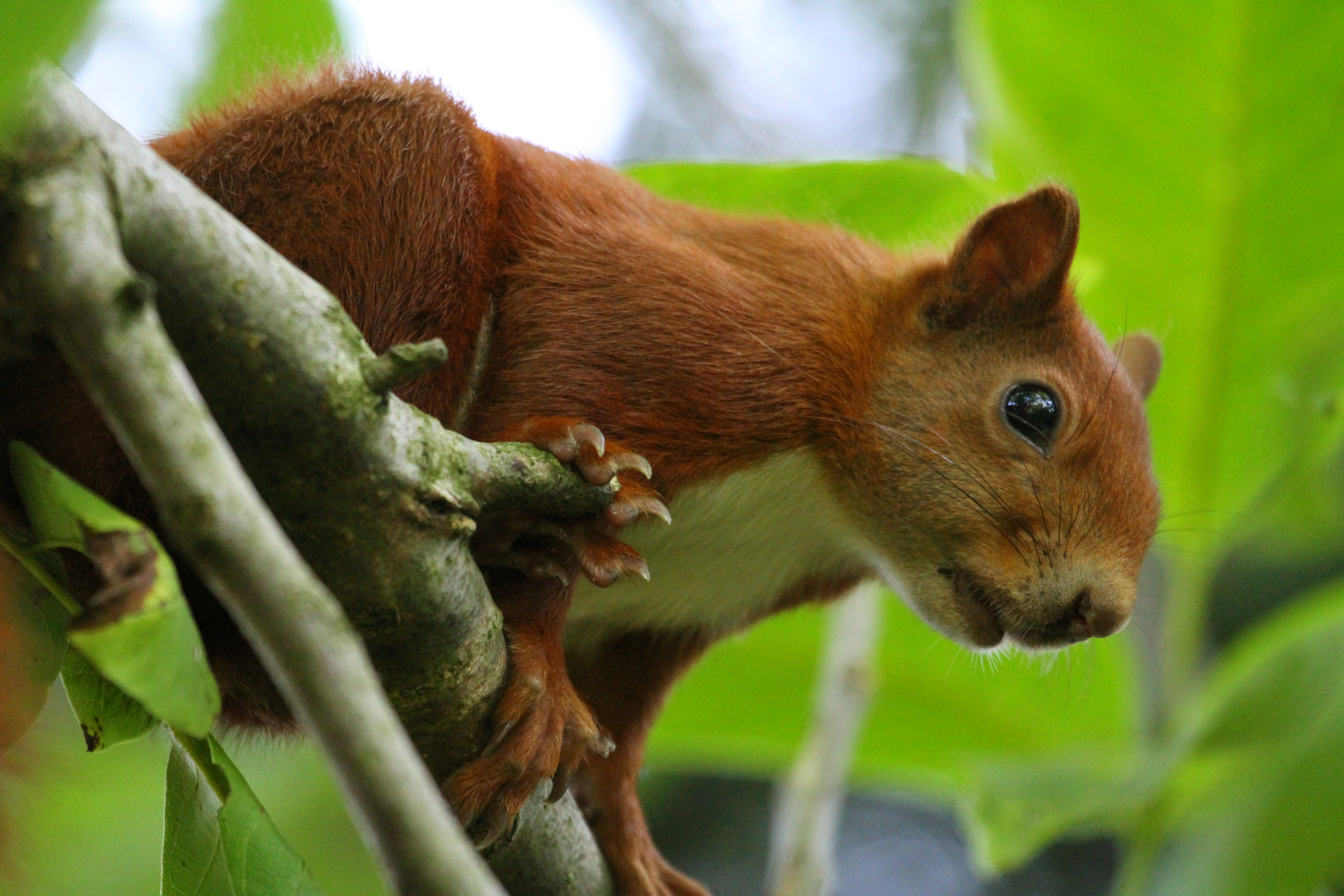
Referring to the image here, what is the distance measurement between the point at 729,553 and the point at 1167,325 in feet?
5.34

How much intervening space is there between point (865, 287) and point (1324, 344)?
1.34m

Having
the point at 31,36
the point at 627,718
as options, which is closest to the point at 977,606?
the point at 627,718

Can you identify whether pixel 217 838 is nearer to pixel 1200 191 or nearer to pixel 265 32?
pixel 265 32

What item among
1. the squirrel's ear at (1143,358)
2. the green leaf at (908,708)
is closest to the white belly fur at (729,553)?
the squirrel's ear at (1143,358)

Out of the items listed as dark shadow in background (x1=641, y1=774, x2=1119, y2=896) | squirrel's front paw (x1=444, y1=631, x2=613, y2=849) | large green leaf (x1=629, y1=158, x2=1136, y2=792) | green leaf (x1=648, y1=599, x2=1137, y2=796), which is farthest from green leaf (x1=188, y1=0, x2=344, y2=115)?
dark shadow in background (x1=641, y1=774, x2=1119, y2=896)

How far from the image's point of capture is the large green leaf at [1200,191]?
11.2ft

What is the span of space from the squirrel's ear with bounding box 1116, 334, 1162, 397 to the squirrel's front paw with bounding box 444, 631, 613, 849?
1764mm

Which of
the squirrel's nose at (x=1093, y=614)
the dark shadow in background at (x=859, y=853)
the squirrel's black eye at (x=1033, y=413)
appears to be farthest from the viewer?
the dark shadow in background at (x=859, y=853)

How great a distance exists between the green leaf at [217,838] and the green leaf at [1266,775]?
1942mm

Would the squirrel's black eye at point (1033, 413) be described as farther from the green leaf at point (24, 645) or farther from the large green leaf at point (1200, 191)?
the green leaf at point (24, 645)

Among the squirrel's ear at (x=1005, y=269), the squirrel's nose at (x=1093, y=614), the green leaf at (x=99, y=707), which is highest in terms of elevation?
the squirrel's ear at (x=1005, y=269)

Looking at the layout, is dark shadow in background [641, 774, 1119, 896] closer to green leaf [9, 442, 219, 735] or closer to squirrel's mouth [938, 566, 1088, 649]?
squirrel's mouth [938, 566, 1088, 649]

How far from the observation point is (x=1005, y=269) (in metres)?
2.81

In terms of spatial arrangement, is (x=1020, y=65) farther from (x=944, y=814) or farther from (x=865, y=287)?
(x=944, y=814)
